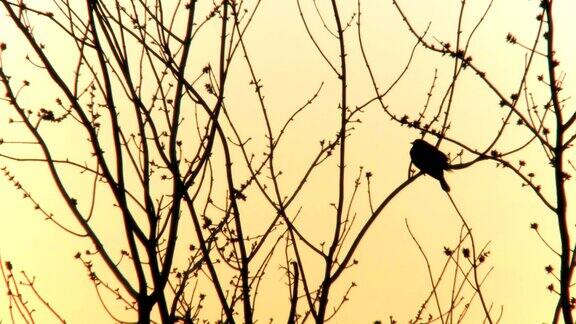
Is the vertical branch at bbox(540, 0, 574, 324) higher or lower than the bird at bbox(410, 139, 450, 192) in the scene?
lower

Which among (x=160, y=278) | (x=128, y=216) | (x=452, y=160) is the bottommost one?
(x=160, y=278)

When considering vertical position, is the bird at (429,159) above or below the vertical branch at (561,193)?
above

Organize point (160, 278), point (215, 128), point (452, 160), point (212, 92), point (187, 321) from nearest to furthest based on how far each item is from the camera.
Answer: point (160, 278)
point (215, 128)
point (187, 321)
point (212, 92)
point (452, 160)

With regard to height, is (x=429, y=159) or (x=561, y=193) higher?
(x=429, y=159)

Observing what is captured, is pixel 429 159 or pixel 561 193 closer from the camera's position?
pixel 561 193

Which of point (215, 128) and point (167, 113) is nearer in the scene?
point (215, 128)

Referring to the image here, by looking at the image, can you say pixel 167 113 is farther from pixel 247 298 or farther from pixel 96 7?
pixel 247 298

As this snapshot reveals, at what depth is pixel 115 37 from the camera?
4.36 m

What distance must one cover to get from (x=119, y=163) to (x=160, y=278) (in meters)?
0.58

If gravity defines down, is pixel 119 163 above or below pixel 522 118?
below

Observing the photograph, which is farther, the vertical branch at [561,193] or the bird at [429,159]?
the bird at [429,159]

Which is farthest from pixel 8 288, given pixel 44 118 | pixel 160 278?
pixel 160 278

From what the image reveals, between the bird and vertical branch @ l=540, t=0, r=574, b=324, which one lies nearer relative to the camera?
vertical branch @ l=540, t=0, r=574, b=324

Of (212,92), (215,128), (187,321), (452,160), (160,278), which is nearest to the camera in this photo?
(160,278)
